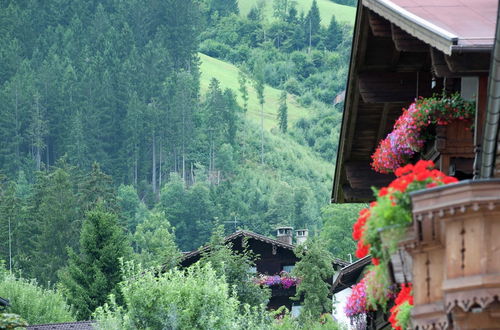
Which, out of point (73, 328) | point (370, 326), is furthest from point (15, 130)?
point (370, 326)

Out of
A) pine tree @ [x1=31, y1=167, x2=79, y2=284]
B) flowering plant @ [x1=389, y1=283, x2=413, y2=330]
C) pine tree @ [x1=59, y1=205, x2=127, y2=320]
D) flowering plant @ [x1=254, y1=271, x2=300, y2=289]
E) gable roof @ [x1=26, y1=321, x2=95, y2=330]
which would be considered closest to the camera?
flowering plant @ [x1=389, y1=283, x2=413, y2=330]

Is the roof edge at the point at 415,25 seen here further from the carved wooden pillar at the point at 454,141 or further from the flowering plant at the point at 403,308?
the flowering plant at the point at 403,308

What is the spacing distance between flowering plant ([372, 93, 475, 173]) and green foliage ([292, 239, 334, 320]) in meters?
37.6

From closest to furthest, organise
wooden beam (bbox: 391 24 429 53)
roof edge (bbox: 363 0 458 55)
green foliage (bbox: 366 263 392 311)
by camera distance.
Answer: green foliage (bbox: 366 263 392 311) → roof edge (bbox: 363 0 458 55) → wooden beam (bbox: 391 24 429 53)

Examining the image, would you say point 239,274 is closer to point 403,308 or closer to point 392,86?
point 392,86

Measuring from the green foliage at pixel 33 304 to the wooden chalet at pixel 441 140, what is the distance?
49.2 m

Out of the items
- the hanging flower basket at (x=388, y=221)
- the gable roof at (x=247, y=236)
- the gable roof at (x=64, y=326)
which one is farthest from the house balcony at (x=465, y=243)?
the gable roof at (x=247, y=236)

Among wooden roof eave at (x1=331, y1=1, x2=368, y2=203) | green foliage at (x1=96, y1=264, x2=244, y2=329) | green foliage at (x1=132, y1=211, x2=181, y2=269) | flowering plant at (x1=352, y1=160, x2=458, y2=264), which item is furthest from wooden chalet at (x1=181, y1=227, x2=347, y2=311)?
flowering plant at (x1=352, y1=160, x2=458, y2=264)

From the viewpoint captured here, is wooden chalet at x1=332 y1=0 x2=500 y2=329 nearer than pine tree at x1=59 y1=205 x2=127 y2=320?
Yes

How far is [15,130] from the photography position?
7500 inches

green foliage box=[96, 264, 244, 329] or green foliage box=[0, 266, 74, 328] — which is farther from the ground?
green foliage box=[96, 264, 244, 329]

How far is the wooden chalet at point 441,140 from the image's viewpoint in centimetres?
898

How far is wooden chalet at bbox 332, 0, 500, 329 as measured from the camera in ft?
29.5

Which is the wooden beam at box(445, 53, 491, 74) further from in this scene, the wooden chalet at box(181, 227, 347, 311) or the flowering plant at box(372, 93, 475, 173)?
the wooden chalet at box(181, 227, 347, 311)
